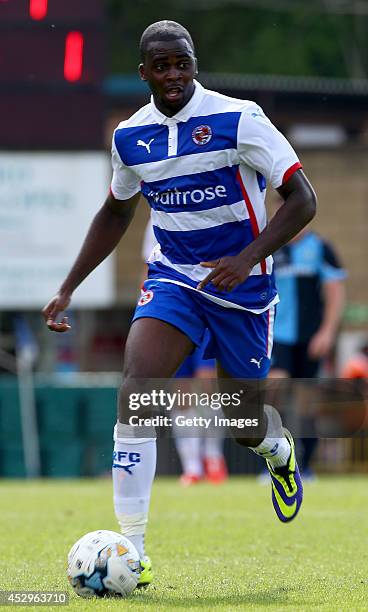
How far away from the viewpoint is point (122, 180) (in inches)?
245

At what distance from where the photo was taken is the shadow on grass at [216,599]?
5.01m

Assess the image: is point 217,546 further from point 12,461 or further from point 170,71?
point 12,461

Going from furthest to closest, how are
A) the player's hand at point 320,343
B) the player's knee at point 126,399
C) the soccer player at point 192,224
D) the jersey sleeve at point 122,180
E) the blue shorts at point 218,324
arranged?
1. the player's hand at point 320,343
2. the jersey sleeve at point 122,180
3. the blue shorts at point 218,324
4. the soccer player at point 192,224
5. the player's knee at point 126,399

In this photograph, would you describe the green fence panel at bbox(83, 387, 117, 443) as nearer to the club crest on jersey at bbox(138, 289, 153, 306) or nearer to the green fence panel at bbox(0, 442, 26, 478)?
the green fence panel at bbox(0, 442, 26, 478)

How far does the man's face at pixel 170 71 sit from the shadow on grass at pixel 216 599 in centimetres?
207

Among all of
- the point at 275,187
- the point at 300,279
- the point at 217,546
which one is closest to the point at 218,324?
the point at 275,187

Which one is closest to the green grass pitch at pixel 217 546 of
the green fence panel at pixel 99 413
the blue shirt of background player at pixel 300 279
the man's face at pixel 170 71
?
the blue shirt of background player at pixel 300 279

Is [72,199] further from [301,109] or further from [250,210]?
[250,210]

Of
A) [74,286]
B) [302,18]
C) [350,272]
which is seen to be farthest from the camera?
[302,18]

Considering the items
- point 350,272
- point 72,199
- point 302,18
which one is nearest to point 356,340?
point 350,272

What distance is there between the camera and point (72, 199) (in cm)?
1858

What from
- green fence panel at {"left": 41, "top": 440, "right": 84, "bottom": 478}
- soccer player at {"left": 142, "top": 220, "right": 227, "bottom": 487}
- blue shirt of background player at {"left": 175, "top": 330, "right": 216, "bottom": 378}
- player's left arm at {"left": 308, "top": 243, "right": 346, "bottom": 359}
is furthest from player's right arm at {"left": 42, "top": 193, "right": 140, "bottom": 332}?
green fence panel at {"left": 41, "top": 440, "right": 84, "bottom": 478}

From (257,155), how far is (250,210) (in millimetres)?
290

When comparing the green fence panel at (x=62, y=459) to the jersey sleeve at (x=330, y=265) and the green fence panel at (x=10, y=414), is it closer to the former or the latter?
the green fence panel at (x=10, y=414)
